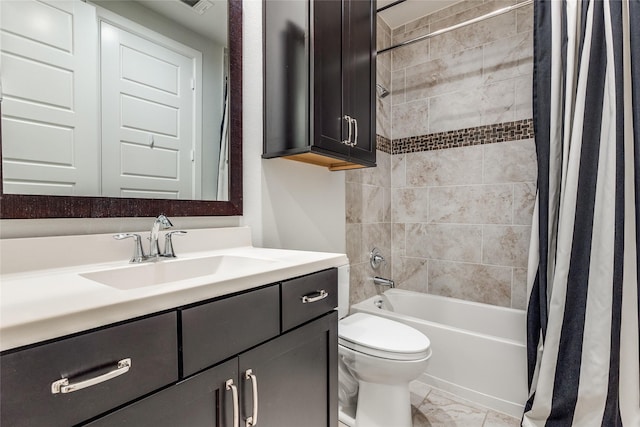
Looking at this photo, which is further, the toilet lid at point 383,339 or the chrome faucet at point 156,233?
the toilet lid at point 383,339

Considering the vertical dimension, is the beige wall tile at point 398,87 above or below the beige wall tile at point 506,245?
above

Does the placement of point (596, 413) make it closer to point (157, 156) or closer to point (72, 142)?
point (157, 156)

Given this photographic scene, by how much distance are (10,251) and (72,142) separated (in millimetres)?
333

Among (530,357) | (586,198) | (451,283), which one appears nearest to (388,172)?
(451,283)

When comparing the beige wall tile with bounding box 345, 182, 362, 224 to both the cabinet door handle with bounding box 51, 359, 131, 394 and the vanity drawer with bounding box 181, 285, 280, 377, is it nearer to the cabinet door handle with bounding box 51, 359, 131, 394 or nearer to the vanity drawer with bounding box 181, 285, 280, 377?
the vanity drawer with bounding box 181, 285, 280, 377

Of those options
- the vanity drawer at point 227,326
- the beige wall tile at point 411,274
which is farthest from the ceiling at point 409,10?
the vanity drawer at point 227,326

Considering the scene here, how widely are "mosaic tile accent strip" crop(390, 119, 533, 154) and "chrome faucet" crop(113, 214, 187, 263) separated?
5.82 feet

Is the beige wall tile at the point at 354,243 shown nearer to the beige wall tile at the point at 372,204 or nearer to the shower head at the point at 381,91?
the beige wall tile at the point at 372,204

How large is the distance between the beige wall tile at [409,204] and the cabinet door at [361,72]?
0.91m

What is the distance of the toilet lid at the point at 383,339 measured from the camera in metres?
1.29

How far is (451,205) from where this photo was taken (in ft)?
7.50

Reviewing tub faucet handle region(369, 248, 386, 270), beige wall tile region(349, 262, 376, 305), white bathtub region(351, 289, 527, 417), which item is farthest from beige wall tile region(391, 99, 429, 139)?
white bathtub region(351, 289, 527, 417)

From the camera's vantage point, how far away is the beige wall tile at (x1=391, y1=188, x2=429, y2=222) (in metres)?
2.41

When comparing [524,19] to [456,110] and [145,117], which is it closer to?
[456,110]
